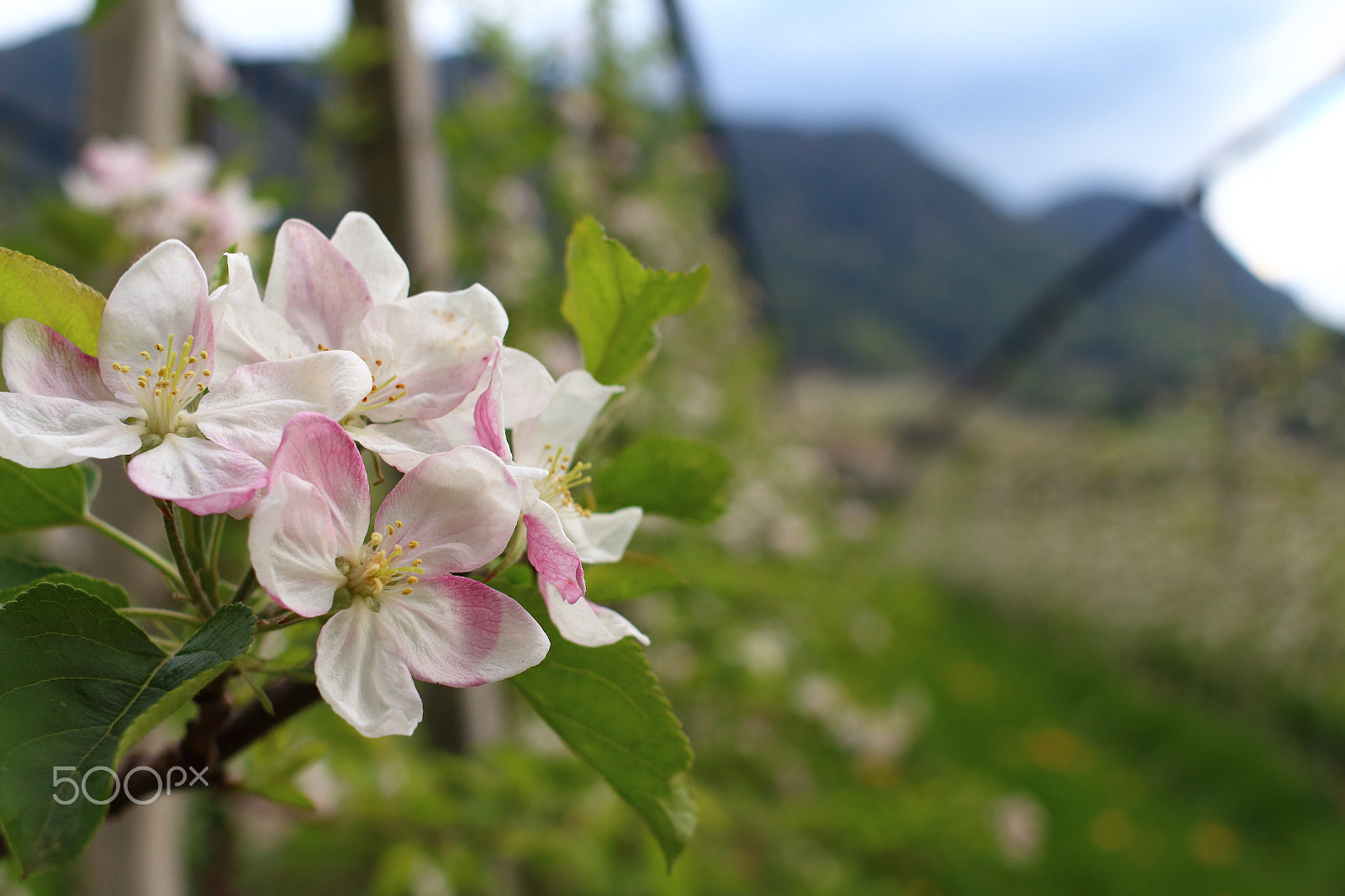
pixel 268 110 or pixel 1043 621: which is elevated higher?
pixel 268 110

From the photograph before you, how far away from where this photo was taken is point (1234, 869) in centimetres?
250

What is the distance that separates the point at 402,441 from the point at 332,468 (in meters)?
0.03

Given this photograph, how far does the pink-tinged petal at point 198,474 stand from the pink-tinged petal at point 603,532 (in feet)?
0.38

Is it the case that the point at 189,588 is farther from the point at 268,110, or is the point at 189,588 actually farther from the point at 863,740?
the point at 863,740

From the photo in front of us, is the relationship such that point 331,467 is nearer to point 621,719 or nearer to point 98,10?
point 621,719

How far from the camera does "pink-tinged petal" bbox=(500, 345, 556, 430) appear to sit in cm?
31

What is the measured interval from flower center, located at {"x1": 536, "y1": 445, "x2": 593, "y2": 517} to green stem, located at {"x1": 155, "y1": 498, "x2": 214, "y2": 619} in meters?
0.12

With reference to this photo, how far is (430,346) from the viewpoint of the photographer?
30 cm

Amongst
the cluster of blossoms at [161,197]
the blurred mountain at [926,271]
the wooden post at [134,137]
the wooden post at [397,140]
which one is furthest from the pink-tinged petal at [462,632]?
the blurred mountain at [926,271]

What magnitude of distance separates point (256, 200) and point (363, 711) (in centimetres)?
100

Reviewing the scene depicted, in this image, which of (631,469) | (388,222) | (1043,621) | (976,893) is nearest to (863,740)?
(976,893)

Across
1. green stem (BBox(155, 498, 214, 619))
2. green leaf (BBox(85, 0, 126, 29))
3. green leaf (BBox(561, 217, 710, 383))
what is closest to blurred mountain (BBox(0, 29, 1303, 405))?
green leaf (BBox(85, 0, 126, 29))

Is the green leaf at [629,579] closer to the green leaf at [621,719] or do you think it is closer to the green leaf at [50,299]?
the green leaf at [621,719]

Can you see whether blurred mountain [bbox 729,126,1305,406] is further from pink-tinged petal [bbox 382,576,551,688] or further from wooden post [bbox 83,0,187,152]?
pink-tinged petal [bbox 382,576,551,688]
